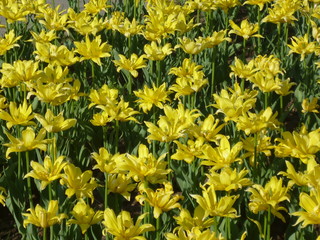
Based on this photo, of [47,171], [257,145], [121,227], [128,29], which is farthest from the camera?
[128,29]

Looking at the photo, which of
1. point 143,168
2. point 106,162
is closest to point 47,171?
point 106,162

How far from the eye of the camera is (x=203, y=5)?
191 inches

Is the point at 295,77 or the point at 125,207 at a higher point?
the point at 295,77

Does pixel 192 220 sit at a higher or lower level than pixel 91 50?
lower

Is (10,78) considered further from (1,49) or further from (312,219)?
(312,219)

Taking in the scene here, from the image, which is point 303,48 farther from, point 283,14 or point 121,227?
point 121,227

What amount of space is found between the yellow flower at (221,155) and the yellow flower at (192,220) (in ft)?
1.01

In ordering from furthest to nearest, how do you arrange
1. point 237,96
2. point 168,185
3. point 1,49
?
point 1,49 → point 237,96 → point 168,185

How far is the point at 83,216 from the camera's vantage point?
8.14 feet

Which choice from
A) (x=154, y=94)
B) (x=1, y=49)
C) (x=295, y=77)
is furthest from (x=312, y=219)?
(x=1, y=49)

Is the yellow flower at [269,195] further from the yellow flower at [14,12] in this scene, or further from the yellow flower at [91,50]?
the yellow flower at [14,12]

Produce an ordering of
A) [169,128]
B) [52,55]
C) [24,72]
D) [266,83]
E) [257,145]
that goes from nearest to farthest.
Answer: [169,128]
[257,145]
[266,83]
[24,72]
[52,55]

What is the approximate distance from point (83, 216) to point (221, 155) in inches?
28.4

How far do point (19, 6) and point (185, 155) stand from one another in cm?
256
